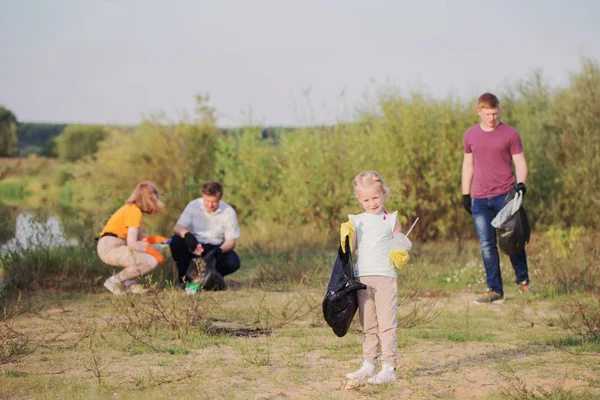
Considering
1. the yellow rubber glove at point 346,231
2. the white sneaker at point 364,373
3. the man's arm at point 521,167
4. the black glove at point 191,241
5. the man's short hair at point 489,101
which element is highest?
the man's short hair at point 489,101

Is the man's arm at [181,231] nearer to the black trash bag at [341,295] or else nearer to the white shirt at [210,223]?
the white shirt at [210,223]

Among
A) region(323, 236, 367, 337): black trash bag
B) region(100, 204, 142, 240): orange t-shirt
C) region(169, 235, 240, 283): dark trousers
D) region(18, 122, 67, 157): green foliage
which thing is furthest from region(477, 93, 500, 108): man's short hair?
region(18, 122, 67, 157): green foliage

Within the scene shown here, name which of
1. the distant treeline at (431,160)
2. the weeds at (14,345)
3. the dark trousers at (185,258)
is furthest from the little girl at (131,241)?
the distant treeline at (431,160)

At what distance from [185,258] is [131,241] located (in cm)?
80

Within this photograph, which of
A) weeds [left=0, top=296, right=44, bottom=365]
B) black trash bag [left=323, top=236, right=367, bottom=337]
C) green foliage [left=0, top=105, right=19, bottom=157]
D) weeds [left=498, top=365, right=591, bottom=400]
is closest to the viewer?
weeds [left=498, top=365, right=591, bottom=400]

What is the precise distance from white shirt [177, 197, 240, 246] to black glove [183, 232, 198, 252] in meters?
0.29

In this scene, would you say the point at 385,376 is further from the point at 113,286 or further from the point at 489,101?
the point at 113,286

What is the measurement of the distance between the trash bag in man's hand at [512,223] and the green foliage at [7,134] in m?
44.7

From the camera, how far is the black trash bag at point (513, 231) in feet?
26.1

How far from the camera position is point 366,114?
634 inches

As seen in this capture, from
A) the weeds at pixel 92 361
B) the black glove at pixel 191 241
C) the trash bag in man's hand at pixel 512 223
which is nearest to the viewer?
the weeds at pixel 92 361

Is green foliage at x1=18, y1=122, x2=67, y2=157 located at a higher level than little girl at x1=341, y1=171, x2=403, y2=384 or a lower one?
higher

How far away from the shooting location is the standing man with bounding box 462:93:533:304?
26.8 ft

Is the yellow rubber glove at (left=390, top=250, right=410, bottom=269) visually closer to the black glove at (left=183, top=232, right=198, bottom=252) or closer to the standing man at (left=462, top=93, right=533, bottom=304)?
the standing man at (left=462, top=93, right=533, bottom=304)
